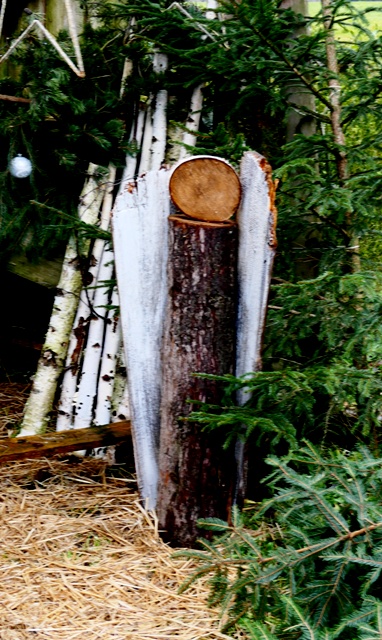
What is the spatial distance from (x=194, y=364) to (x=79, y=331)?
948 millimetres

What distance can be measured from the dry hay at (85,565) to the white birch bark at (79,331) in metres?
0.26

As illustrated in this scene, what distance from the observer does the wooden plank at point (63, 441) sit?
294 centimetres

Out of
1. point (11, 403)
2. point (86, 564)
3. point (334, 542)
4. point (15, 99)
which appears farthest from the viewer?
point (11, 403)

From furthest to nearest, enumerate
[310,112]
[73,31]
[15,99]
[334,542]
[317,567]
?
1. [15,99]
2. [310,112]
3. [73,31]
4. [317,567]
5. [334,542]

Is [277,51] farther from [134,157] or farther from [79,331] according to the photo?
[79,331]

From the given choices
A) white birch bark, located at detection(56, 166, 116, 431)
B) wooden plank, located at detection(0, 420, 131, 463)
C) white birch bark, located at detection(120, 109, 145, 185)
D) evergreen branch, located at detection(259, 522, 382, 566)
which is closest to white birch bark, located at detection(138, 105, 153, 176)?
white birch bark, located at detection(120, 109, 145, 185)

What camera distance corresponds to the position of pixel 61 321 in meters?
3.31

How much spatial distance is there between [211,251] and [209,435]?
0.67m

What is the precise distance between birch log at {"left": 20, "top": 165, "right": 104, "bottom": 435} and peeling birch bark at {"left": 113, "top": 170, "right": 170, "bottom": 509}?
69 cm

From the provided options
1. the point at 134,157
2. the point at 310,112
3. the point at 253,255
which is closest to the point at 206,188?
the point at 253,255

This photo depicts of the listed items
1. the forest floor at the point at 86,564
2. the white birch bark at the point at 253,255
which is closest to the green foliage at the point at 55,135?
the white birch bark at the point at 253,255

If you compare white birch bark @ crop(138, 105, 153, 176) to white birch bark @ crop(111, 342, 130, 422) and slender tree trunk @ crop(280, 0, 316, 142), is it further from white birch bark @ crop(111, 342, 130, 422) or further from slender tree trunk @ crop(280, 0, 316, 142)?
white birch bark @ crop(111, 342, 130, 422)

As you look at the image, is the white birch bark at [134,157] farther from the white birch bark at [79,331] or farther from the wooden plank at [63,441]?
the wooden plank at [63,441]

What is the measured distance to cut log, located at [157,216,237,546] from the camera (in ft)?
8.05
